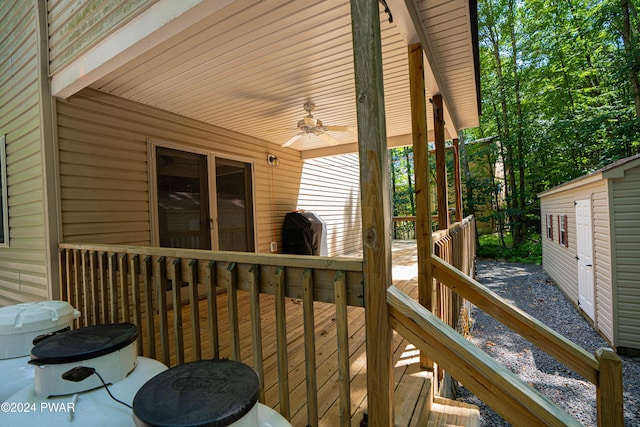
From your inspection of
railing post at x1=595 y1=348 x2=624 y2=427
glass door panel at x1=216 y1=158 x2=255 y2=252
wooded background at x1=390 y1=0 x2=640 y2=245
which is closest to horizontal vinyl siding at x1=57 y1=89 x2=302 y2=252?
glass door panel at x1=216 y1=158 x2=255 y2=252

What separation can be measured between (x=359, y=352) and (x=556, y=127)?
42.8ft

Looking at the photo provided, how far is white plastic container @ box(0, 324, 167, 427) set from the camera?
1.13 m

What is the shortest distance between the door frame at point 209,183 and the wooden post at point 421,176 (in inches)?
133

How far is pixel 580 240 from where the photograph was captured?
691 cm

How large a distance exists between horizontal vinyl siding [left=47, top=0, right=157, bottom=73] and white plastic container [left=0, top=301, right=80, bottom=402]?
6.97 feet

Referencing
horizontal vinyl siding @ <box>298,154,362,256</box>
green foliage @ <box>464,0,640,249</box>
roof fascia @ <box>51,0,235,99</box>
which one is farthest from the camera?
green foliage @ <box>464,0,640,249</box>

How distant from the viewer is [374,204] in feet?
4.14

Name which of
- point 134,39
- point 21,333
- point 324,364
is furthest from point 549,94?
point 21,333

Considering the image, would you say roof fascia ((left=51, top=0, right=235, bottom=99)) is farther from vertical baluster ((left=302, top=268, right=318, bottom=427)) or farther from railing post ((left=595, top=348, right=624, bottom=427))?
railing post ((left=595, top=348, right=624, bottom=427))

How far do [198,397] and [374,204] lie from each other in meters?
0.93

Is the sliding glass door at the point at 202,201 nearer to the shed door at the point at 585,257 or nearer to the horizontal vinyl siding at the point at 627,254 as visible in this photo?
the horizontal vinyl siding at the point at 627,254

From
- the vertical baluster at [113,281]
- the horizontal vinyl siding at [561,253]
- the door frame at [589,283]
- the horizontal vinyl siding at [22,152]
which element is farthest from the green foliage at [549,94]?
the horizontal vinyl siding at [22,152]

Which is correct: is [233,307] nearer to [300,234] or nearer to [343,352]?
[343,352]

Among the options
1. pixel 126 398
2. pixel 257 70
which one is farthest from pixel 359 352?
pixel 257 70
